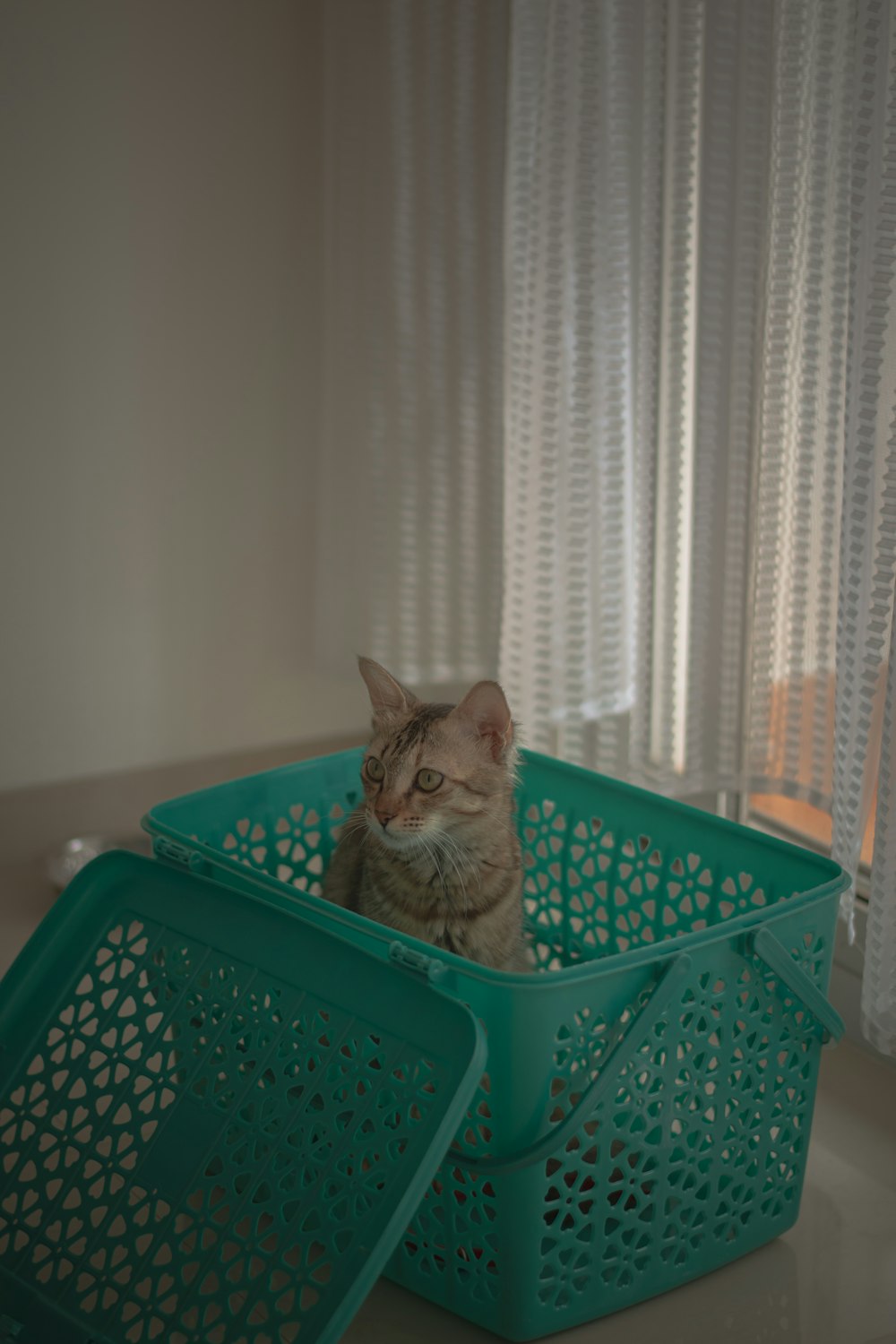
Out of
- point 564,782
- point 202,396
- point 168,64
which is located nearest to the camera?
point 564,782

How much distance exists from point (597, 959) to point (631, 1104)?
140 mm

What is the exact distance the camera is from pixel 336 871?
5.25ft

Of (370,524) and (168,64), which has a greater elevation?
(168,64)

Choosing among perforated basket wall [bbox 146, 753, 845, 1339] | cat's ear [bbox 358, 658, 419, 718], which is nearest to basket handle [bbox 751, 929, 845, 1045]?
perforated basket wall [bbox 146, 753, 845, 1339]

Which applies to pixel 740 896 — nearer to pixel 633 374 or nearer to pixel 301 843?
pixel 301 843

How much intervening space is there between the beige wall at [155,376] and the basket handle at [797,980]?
3.82 ft

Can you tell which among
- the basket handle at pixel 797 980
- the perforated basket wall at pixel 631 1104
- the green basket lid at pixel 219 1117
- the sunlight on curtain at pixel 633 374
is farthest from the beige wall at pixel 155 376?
the basket handle at pixel 797 980

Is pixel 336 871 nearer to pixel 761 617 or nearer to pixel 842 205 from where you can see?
pixel 761 617

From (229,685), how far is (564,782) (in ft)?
2.95

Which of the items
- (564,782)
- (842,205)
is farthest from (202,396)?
(842,205)

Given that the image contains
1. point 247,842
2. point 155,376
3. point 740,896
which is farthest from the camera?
point 155,376

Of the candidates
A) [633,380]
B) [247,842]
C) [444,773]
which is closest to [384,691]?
[444,773]

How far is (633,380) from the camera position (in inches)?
69.1

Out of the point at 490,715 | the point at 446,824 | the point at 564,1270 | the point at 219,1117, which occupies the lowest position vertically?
the point at 564,1270
